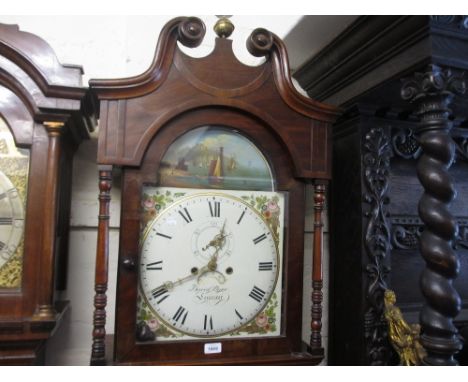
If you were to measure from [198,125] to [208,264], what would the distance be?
30 centimetres

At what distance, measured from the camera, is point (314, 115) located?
2.96 feet

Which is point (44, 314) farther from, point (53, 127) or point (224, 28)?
point (224, 28)

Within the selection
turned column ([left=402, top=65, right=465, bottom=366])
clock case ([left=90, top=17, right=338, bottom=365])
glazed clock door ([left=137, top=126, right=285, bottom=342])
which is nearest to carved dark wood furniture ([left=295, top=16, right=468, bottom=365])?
turned column ([left=402, top=65, right=465, bottom=366])

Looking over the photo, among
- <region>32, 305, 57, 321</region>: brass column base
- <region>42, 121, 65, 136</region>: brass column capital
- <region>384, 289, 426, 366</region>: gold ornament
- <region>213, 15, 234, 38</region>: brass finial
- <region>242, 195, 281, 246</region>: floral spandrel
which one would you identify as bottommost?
<region>384, 289, 426, 366</region>: gold ornament

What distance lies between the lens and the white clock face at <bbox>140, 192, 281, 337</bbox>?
831mm

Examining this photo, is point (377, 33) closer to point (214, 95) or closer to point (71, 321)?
point (214, 95)

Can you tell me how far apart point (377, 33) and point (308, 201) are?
52 cm

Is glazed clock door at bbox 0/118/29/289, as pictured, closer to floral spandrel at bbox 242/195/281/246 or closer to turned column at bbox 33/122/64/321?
turned column at bbox 33/122/64/321

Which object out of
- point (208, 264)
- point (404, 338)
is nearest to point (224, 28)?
point (208, 264)

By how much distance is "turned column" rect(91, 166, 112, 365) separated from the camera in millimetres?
771

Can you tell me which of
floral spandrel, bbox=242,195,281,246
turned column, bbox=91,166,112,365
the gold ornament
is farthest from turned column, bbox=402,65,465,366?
turned column, bbox=91,166,112,365

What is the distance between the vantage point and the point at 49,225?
2.61 feet

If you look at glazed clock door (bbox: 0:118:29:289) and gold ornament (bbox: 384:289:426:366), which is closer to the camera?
glazed clock door (bbox: 0:118:29:289)

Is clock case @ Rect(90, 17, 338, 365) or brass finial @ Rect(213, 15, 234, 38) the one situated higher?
brass finial @ Rect(213, 15, 234, 38)
